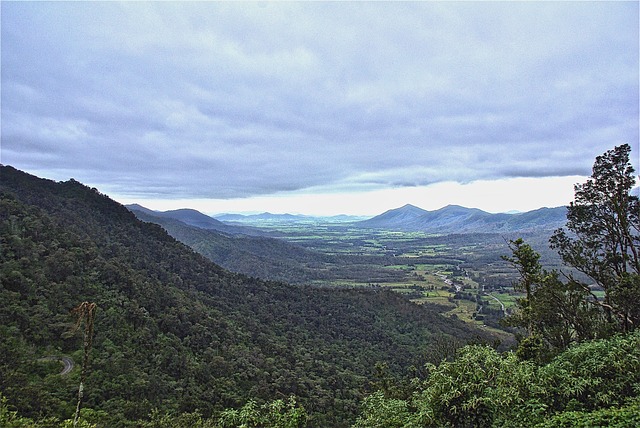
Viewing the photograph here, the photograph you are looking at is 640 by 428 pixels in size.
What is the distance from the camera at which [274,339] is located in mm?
55875

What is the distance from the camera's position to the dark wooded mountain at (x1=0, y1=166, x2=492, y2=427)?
28.4 meters

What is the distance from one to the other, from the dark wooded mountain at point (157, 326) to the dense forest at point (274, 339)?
0.21 meters

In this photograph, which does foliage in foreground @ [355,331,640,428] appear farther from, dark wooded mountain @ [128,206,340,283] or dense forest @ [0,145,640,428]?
dark wooded mountain @ [128,206,340,283]

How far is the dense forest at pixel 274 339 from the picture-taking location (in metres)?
10.5

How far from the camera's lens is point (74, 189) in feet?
256

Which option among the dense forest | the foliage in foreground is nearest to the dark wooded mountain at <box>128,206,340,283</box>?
the dense forest

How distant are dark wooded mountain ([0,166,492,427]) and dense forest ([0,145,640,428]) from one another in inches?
8.4

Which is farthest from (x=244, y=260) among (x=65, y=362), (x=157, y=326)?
(x=65, y=362)

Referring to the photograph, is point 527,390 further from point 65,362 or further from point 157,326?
point 157,326

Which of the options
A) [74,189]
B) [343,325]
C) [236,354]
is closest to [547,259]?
[343,325]

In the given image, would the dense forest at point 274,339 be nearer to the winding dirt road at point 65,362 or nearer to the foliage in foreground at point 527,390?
the foliage in foreground at point 527,390

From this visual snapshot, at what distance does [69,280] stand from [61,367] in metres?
15.4

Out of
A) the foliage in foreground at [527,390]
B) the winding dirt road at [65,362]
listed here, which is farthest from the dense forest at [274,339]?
the winding dirt road at [65,362]

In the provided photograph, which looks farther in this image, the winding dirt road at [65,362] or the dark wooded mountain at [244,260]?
the dark wooded mountain at [244,260]
